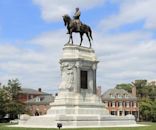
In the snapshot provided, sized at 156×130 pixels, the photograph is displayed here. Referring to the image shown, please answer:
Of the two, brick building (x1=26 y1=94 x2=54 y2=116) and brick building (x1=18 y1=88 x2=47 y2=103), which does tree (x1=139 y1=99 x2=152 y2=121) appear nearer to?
brick building (x1=26 y1=94 x2=54 y2=116)

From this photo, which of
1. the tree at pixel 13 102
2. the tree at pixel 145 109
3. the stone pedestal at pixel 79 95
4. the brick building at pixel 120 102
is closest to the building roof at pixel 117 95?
the brick building at pixel 120 102

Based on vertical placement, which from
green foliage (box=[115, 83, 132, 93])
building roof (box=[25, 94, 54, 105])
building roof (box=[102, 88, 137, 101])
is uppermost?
green foliage (box=[115, 83, 132, 93])

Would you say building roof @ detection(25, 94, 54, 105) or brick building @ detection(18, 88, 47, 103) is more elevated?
brick building @ detection(18, 88, 47, 103)

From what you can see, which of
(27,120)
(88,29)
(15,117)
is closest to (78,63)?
(88,29)

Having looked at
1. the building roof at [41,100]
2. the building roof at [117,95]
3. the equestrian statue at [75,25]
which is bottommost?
the building roof at [41,100]

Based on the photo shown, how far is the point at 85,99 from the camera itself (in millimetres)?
45812

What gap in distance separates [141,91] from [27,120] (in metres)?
87.3

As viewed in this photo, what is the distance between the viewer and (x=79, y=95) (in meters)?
45.2

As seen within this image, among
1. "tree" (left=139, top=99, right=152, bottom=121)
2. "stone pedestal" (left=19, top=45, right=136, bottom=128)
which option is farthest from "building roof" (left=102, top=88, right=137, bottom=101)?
"stone pedestal" (left=19, top=45, right=136, bottom=128)

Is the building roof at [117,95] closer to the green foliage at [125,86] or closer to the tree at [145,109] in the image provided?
the tree at [145,109]

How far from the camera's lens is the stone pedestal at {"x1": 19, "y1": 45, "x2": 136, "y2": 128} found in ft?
140

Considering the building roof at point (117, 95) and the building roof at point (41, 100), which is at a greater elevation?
the building roof at point (117, 95)

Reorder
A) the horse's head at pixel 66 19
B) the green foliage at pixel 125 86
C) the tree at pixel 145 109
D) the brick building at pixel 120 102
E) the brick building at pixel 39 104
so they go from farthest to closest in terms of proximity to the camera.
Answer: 1. the green foliage at pixel 125 86
2. the brick building at pixel 39 104
3. the brick building at pixel 120 102
4. the tree at pixel 145 109
5. the horse's head at pixel 66 19

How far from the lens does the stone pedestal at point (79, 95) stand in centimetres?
4275
